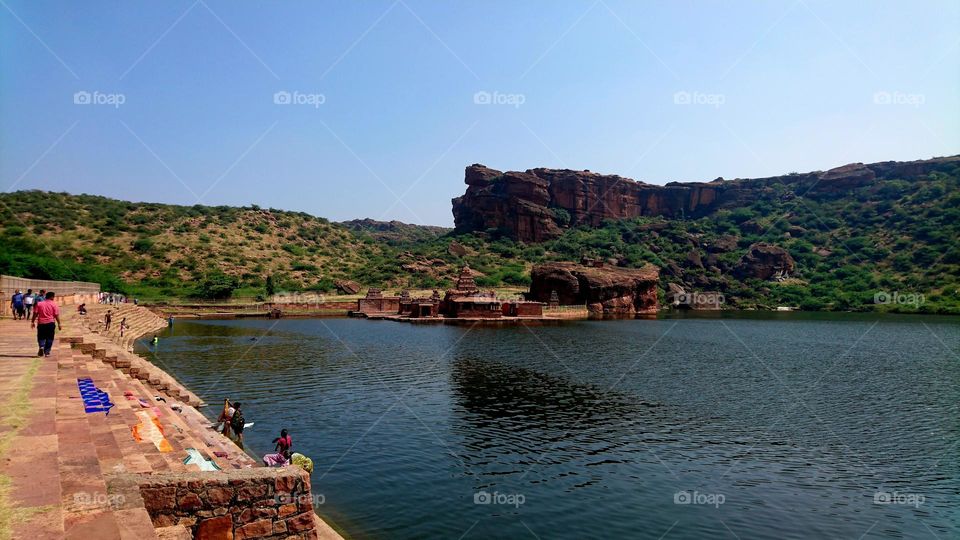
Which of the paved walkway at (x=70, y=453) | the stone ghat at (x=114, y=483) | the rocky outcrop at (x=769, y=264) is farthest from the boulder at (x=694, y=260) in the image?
the stone ghat at (x=114, y=483)

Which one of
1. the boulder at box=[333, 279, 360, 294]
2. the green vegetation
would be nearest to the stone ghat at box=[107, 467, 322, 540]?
the green vegetation

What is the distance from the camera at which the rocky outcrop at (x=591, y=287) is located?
9800cm

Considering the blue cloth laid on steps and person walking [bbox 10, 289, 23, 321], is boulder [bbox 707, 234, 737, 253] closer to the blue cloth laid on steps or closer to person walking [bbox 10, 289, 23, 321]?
person walking [bbox 10, 289, 23, 321]

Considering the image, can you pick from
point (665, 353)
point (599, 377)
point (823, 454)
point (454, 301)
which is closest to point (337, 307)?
point (454, 301)

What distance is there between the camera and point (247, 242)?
118500 mm

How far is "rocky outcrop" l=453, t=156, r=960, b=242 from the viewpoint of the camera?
158125mm

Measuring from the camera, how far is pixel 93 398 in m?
13.3

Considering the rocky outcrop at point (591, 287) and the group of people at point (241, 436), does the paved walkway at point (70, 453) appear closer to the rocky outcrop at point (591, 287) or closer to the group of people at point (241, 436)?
the group of people at point (241, 436)

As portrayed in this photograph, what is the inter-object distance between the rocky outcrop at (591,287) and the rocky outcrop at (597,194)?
55419 millimetres

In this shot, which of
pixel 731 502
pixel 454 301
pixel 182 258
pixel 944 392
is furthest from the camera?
pixel 182 258

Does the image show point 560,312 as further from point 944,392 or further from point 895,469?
point 895,469

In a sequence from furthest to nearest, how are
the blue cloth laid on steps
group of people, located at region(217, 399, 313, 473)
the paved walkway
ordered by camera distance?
group of people, located at region(217, 399, 313, 473) → the blue cloth laid on steps → the paved walkway

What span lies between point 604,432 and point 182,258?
95.4m

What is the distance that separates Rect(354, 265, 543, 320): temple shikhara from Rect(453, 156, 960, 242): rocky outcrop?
72612 millimetres
